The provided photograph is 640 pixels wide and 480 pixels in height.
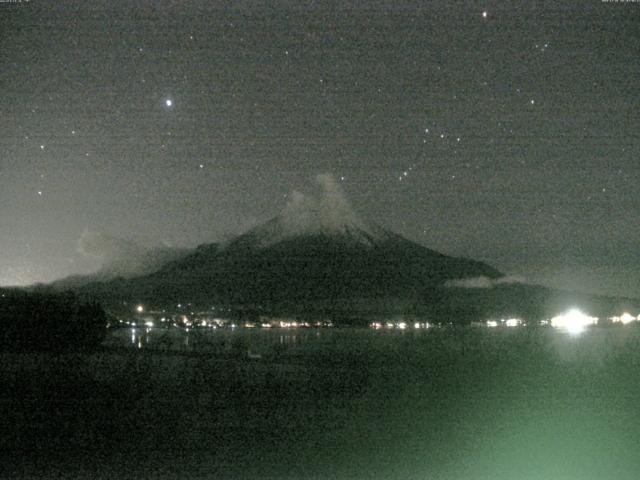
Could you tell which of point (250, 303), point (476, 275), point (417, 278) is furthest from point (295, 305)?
point (476, 275)

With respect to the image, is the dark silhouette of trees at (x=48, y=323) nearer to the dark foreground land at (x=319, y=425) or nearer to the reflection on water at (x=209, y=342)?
the reflection on water at (x=209, y=342)

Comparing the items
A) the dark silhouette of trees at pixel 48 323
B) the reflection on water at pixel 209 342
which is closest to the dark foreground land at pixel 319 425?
the dark silhouette of trees at pixel 48 323

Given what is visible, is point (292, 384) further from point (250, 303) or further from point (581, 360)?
point (250, 303)

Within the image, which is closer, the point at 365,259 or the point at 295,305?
the point at 295,305

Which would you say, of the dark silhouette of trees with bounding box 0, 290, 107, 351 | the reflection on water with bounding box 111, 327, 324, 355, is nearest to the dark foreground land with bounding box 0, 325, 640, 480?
the dark silhouette of trees with bounding box 0, 290, 107, 351

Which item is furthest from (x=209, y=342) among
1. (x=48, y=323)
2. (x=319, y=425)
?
(x=319, y=425)

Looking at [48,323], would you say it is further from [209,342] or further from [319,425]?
[319,425]
